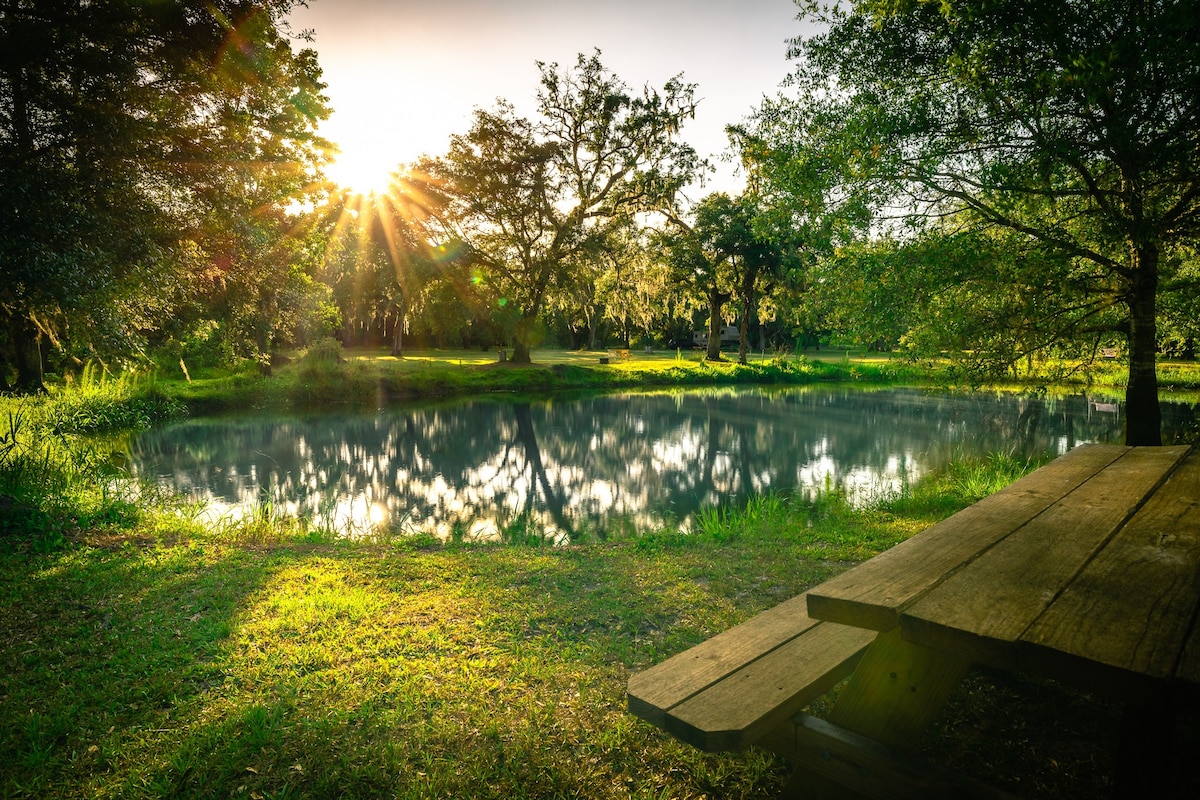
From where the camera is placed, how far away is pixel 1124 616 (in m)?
1.66

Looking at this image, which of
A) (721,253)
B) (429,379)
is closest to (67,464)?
(429,379)

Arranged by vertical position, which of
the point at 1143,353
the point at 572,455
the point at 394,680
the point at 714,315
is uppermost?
the point at 714,315

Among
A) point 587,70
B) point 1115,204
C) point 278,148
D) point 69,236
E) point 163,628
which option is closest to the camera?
point 163,628

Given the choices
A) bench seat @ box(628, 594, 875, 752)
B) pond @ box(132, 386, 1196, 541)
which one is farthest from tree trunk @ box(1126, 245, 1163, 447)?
bench seat @ box(628, 594, 875, 752)

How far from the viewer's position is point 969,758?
263cm

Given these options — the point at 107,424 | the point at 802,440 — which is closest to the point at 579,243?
the point at 802,440

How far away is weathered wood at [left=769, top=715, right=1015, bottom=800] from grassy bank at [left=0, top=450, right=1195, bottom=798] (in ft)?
1.54

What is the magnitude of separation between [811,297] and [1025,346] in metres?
3.13

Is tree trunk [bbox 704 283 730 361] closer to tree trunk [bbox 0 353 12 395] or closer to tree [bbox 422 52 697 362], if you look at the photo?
tree [bbox 422 52 697 362]

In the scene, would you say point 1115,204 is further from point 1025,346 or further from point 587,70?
point 587,70

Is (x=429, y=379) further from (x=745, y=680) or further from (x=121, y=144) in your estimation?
(x=745, y=680)

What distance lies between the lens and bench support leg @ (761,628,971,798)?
2201mm

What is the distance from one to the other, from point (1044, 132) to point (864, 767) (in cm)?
807

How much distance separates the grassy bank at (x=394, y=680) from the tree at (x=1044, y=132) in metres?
4.93
